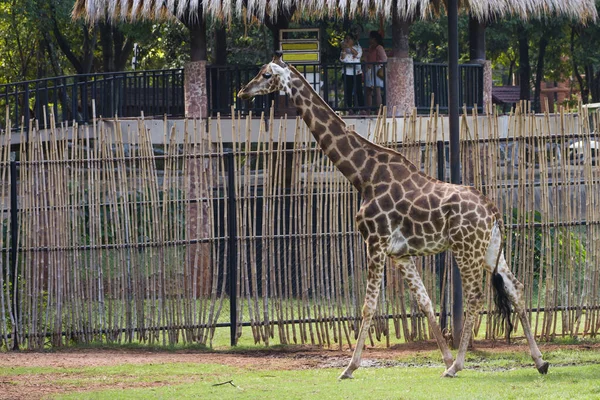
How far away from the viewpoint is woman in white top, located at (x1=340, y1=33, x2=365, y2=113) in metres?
16.1

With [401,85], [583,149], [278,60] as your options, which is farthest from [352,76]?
[278,60]

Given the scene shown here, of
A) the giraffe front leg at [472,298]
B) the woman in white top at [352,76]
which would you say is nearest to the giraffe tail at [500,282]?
the giraffe front leg at [472,298]

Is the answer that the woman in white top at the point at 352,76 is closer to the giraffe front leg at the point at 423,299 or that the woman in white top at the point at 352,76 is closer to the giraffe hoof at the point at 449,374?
the giraffe front leg at the point at 423,299

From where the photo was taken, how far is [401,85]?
15.7m

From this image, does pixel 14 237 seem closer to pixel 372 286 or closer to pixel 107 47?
pixel 372 286

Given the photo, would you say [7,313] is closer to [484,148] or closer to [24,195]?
[24,195]

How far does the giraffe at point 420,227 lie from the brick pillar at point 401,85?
6785mm

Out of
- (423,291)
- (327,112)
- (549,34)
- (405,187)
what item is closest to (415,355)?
(423,291)

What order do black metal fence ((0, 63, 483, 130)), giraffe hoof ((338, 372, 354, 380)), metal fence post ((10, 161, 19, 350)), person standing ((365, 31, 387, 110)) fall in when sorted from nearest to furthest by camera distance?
giraffe hoof ((338, 372, 354, 380))
metal fence post ((10, 161, 19, 350))
black metal fence ((0, 63, 483, 130))
person standing ((365, 31, 387, 110))

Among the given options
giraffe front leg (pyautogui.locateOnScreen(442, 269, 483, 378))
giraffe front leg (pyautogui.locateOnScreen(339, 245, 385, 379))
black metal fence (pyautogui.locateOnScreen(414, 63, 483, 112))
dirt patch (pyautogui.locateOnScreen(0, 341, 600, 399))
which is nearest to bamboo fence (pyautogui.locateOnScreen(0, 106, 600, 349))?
dirt patch (pyautogui.locateOnScreen(0, 341, 600, 399))

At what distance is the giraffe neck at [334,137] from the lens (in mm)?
8945

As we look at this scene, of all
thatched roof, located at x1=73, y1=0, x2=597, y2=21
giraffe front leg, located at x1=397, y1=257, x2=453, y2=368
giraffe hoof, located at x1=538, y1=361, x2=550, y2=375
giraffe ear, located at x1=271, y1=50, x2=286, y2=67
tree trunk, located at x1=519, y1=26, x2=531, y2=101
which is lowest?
giraffe hoof, located at x1=538, y1=361, x2=550, y2=375

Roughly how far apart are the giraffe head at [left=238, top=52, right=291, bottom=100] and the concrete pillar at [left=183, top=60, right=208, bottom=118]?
22.0ft

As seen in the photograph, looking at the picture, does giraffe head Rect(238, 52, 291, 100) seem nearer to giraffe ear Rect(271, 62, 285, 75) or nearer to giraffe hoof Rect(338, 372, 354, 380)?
giraffe ear Rect(271, 62, 285, 75)
